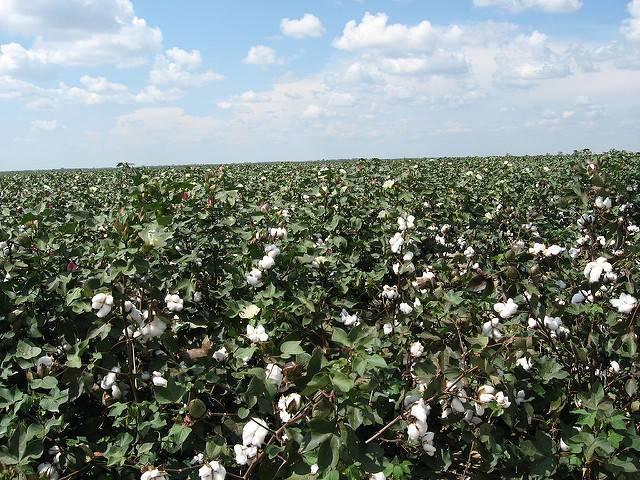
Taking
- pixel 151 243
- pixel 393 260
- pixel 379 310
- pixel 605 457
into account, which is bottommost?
pixel 605 457

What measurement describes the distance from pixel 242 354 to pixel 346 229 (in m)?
2.42

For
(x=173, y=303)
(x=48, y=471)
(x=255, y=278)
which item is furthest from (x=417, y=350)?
(x=48, y=471)

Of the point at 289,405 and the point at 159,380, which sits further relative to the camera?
the point at 159,380

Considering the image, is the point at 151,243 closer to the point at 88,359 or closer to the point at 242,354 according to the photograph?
the point at 242,354

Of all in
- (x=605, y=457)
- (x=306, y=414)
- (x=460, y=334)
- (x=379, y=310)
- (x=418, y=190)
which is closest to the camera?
(x=306, y=414)

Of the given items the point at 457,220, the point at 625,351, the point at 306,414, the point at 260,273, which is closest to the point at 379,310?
the point at 260,273

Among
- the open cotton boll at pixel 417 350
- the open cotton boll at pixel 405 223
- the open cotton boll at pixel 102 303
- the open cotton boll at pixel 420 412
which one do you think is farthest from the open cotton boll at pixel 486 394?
the open cotton boll at pixel 405 223

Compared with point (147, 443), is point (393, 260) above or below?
above

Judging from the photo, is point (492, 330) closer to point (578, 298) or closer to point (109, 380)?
point (578, 298)

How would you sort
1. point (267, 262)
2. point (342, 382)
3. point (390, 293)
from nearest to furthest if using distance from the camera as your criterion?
point (342, 382), point (267, 262), point (390, 293)

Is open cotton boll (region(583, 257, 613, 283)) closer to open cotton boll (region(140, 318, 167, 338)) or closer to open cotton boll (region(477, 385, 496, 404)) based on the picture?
open cotton boll (region(477, 385, 496, 404))

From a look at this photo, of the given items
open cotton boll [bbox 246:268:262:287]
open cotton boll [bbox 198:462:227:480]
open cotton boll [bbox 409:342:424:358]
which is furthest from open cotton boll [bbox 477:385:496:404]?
open cotton boll [bbox 246:268:262:287]

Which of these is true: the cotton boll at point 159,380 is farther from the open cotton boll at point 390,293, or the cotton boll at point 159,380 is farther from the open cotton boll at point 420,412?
the open cotton boll at point 390,293

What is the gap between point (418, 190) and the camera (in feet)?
16.5
